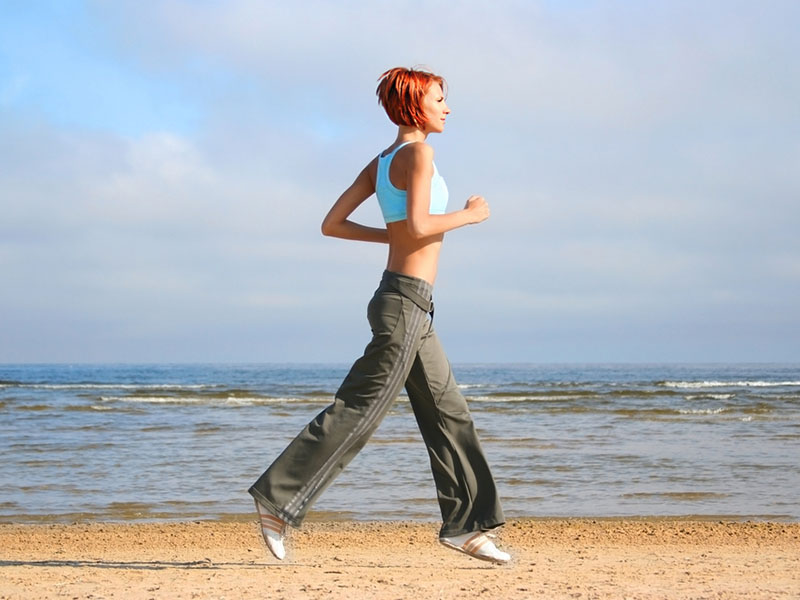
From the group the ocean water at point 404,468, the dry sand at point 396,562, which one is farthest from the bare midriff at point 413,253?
the ocean water at point 404,468

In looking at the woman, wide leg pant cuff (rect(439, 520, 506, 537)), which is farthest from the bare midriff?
wide leg pant cuff (rect(439, 520, 506, 537))

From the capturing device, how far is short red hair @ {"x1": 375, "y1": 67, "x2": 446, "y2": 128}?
10.3ft

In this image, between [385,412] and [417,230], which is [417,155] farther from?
[385,412]

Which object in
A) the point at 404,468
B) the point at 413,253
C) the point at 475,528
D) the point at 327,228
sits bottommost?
the point at 404,468

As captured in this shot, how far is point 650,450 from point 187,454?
4882mm

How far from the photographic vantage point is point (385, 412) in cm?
324

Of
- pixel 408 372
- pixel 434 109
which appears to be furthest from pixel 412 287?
pixel 434 109

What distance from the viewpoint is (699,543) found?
4699mm

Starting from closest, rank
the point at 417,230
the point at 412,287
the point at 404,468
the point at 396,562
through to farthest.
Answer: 1. the point at 417,230
2. the point at 412,287
3. the point at 396,562
4. the point at 404,468

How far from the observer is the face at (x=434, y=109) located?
10.4 ft

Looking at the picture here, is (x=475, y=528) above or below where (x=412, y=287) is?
below

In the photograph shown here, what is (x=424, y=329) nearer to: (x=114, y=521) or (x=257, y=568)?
(x=257, y=568)

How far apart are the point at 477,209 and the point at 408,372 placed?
613 millimetres

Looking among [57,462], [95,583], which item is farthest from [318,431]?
[57,462]
